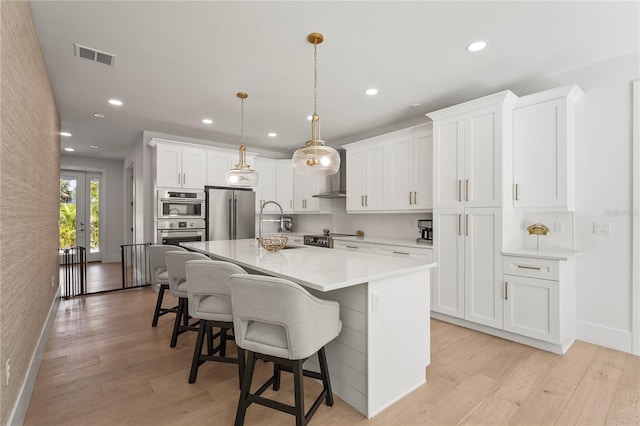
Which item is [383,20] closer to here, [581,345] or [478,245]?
[478,245]

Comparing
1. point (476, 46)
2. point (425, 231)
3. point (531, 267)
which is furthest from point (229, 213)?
point (531, 267)

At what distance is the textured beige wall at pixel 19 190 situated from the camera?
1549 mm

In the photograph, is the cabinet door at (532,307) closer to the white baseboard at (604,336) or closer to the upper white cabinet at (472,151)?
the white baseboard at (604,336)

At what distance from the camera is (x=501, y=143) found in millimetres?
3023

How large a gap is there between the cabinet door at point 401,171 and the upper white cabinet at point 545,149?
1238mm

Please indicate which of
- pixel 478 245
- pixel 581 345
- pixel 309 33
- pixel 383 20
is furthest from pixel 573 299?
pixel 309 33

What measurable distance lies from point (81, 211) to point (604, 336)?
32.4ft

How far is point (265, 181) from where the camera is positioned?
238 inches

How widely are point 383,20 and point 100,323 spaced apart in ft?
13.5

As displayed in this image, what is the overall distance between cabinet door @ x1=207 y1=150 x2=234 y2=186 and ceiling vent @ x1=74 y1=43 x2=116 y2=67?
245 centimetres

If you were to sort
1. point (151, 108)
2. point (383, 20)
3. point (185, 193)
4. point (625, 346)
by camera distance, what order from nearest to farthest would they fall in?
point (383, 20) → point (625, 346) → point (151, 108) → point (185, 193)

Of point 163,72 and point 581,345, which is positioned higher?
point 163,72

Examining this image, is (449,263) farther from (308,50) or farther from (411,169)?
(308,50)

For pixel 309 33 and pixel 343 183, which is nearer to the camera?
pixel 309 33
